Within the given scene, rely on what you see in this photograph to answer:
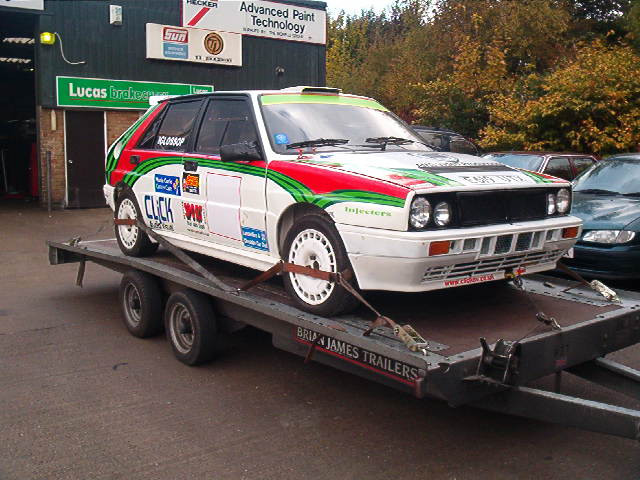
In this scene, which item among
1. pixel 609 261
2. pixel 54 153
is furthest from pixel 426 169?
pixel 54 153

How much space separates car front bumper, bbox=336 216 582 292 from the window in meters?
2.29

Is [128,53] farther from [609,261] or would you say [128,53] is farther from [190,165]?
[609,261]

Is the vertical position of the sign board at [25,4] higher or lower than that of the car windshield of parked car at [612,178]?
higher

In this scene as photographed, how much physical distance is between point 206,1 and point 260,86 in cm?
269

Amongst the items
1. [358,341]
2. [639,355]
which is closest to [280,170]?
[358,341]

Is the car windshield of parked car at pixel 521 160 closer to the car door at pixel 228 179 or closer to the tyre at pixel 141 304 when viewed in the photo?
the car door at pixel 228 179

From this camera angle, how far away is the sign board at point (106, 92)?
16.2 m

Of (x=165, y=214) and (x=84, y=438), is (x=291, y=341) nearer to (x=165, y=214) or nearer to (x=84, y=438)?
(x=84, y=438)

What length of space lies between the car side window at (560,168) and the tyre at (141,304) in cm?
704

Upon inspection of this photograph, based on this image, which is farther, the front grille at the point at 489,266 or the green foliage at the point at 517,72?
the green foliage at the point at 517,72

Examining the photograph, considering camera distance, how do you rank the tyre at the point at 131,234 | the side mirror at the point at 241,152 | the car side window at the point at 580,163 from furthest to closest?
1. the car side window at the point at 580,163
2. the tyre at the point at 131,234
3. the side mirror at the point at 241,152

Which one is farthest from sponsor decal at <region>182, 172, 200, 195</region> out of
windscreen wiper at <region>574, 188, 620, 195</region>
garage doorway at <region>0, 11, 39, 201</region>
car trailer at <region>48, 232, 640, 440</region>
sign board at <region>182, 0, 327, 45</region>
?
sign board at <region>182, 0, 327, 45</region>

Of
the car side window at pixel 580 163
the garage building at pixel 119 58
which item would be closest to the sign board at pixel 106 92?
the garage building at pixel 119 58

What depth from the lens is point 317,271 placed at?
439 cm
